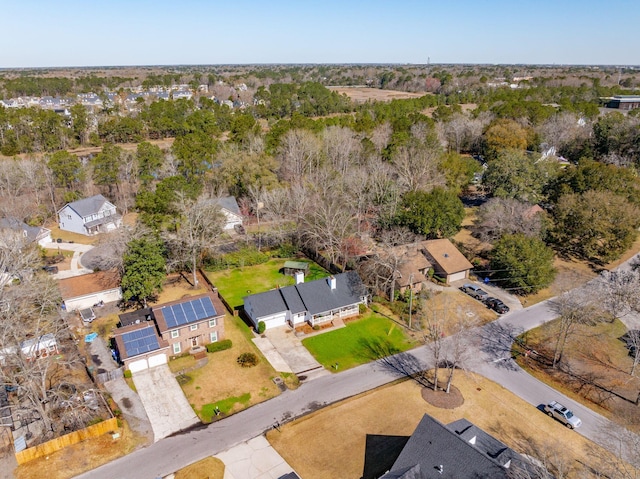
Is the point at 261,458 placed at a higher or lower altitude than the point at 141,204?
lower

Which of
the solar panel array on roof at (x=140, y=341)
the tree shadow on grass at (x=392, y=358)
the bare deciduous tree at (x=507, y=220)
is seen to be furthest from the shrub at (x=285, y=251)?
the bare deciduous tree at (x=507, y=220)

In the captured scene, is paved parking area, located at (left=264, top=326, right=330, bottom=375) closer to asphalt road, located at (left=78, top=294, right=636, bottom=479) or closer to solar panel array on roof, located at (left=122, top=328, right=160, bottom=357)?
asphalt road, located at (left=78, top=294, right=636, bottom=479)

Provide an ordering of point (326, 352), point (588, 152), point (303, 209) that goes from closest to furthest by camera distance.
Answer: point (326, 352)
point (303, 209)
point (588, 152)

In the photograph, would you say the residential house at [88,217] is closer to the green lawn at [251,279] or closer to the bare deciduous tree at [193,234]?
the bare deciduous tree at [193,234]

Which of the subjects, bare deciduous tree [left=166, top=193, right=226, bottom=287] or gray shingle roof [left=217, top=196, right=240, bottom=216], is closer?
bare deciduous tree [left=166, top=193, right=226, bottom=287]

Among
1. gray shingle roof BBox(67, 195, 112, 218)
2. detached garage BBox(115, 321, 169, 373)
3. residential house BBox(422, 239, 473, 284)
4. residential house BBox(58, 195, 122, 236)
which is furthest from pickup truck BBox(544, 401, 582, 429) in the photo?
gray shingle roof BBox(67, 195, 112, 218)

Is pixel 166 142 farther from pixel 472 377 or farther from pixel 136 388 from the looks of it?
pixel 472 377

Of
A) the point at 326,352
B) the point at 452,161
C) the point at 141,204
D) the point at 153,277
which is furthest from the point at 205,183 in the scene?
the point at 326,352
